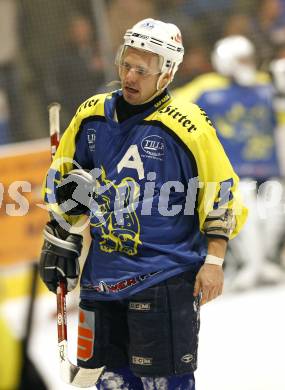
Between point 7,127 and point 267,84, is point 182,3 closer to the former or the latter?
point 267,84

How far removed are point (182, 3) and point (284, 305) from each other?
2.19 meters

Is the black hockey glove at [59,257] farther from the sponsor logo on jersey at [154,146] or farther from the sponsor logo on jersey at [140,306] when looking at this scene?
the sponsor logo on jersey at [154,146]

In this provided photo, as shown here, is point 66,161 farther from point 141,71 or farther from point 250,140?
point 250,140

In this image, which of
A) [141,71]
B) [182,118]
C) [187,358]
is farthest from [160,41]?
[187,358]

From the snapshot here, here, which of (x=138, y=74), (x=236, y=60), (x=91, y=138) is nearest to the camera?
(x=138, y=74)

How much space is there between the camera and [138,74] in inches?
107

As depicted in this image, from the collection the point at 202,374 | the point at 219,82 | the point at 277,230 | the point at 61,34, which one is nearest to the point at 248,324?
the point at 202,374

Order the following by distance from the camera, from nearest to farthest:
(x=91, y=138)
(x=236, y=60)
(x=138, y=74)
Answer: (x=138, y=74)
(x=91, y=138)
(x=236, y=60)

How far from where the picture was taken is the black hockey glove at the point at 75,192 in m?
2.82

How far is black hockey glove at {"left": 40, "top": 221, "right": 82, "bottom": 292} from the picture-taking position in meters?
2.88

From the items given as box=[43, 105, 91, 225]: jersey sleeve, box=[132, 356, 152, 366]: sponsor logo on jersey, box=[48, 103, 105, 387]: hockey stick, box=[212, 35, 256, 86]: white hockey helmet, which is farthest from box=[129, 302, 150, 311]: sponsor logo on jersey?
box=[212, 35, 256, 86]: white hockey helmet

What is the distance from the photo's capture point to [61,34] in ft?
19.1

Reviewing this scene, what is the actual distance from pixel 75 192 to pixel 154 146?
330mm

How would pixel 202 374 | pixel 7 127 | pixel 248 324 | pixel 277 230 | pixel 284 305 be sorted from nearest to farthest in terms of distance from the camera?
1. pixel 202 374
2. pixel 248 324
3. pixel 284 305
4. pixel 7 127
5. pixel 277 230
